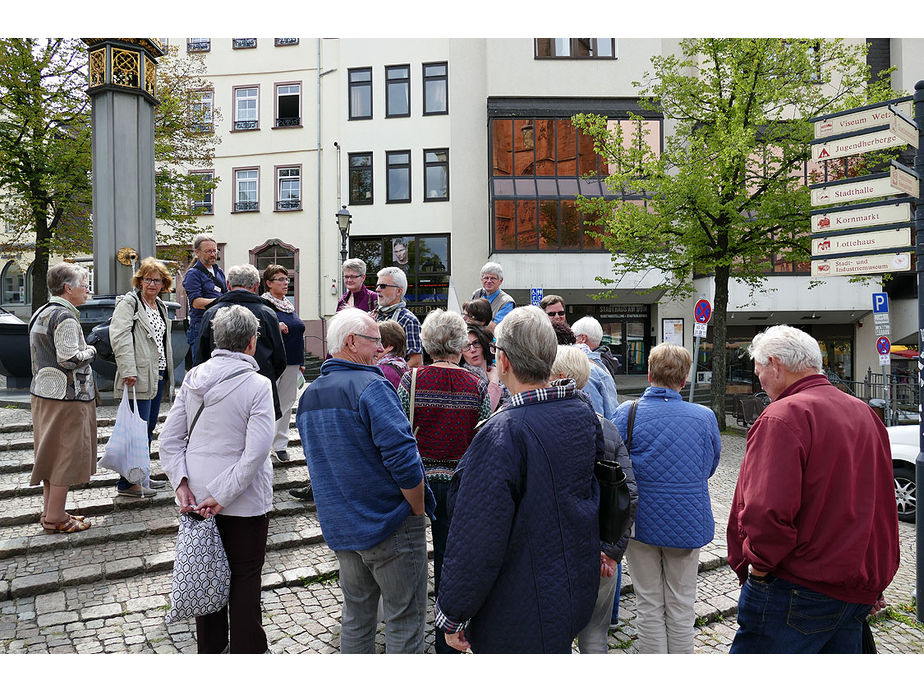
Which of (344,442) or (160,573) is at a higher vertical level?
(344,442)

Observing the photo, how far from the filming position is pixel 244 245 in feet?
90.1

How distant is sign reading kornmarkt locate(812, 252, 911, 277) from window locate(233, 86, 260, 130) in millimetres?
26872

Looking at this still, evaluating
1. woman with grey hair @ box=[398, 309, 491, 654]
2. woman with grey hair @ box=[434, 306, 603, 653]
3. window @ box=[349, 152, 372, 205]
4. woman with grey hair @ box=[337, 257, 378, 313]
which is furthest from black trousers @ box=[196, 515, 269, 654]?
window @ box=[349, 152, 372, 205]

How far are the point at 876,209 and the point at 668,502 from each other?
3301mm

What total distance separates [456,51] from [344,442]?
25.2m

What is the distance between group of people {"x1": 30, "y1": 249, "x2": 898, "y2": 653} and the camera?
2.24 m

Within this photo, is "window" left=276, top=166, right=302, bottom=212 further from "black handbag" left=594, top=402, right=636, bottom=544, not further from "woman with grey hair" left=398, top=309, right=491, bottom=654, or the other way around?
"black handbag" left=594, top=402, right=636, bottom=544

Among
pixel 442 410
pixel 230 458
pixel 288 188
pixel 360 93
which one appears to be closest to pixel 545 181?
pixel 360 93

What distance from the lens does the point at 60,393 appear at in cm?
463

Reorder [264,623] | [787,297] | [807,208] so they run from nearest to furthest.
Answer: [264,623] → [807,208] → [787,297]

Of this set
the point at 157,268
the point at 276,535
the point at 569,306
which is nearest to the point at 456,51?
the point at 569,306

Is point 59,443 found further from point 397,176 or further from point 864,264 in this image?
point 397,176

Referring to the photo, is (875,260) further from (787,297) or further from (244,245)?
(244,245)

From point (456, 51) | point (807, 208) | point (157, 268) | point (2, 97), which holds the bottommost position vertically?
point (157, 268)
